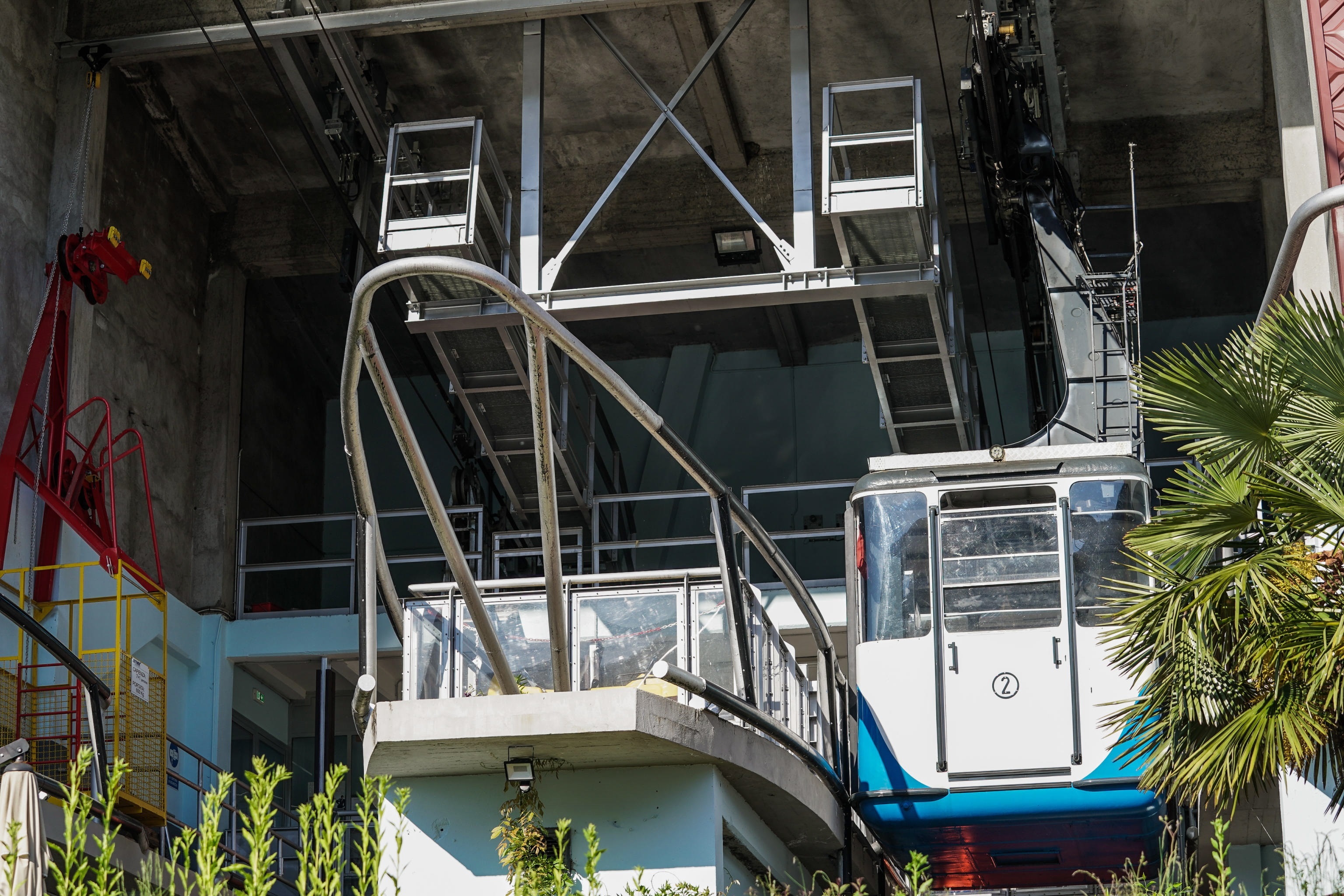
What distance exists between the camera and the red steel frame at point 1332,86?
1451 cm

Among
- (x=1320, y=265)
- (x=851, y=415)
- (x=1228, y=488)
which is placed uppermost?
(x=851, y=415)

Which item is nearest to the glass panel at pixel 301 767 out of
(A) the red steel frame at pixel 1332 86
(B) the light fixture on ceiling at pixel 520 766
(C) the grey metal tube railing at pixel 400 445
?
(B) the light fixture on ceiling at pixel 520 766

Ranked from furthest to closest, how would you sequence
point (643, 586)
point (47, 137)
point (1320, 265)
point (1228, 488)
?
point (47, 137) → point (1320, 265) → point (643, 586) → point (1228, 488)

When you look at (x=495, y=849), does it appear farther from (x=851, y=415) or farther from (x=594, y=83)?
(x=851, y=415)

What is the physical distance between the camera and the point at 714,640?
39.6ft

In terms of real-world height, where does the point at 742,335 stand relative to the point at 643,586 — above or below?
above

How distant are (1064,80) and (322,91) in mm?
8368

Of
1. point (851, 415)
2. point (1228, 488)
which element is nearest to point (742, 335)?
point (851, 415)

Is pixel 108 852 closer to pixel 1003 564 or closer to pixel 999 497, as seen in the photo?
pixel 1003 564

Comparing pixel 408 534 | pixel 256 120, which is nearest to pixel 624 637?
pixel 256 120

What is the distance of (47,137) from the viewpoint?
1844cm

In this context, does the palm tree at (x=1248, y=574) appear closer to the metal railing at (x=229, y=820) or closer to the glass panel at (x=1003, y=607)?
the glass panel at (x=1003, y=607)

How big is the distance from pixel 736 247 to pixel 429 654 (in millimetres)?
9763

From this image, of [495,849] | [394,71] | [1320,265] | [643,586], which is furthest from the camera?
[394,71]
